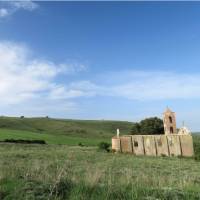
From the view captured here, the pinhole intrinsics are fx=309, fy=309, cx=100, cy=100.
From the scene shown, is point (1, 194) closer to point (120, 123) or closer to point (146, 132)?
point (146, 132)

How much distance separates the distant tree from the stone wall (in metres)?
22.1

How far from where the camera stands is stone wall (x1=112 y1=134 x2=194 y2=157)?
3719 centimetres

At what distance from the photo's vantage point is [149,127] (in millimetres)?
68250

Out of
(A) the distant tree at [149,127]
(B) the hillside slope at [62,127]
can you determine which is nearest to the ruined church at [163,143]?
(A) the distant tree at [149,127]

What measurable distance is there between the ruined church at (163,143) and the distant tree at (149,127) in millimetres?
16245

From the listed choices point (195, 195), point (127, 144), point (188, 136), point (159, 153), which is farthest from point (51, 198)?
point (127, 144)

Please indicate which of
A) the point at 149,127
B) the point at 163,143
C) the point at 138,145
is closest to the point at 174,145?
the point at 163,143

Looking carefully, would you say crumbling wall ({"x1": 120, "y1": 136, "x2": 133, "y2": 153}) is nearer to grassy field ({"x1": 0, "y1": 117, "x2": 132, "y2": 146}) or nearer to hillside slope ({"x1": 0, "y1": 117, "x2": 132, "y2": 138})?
grassy field ({"x1": 0, "y1": 117, "x2": 132, "y2": 146})

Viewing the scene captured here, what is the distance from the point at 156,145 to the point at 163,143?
4.37ft

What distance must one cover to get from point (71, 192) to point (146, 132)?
63859mm

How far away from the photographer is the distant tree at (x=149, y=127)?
68312 millimetres

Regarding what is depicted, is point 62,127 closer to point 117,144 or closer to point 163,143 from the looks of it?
point 117,144

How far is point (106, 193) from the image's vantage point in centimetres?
550

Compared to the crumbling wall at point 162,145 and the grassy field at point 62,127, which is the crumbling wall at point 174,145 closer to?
the crumbling wall at point 162,145
